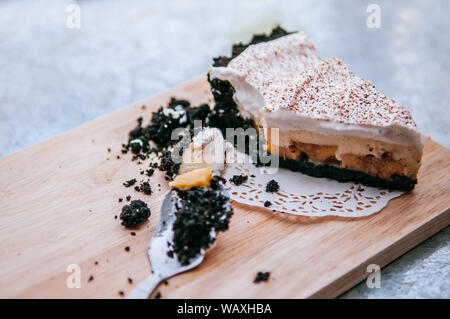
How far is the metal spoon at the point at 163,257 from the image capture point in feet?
9.08

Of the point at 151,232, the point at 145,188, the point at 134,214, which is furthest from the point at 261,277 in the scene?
the point at 145,188

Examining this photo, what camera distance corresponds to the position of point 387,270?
3043 millimetres

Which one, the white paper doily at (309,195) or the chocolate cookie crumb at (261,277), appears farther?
the white paper doily at (309,195)

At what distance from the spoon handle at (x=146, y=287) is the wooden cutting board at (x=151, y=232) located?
6 cm

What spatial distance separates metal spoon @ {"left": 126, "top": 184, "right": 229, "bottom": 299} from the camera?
109 inches

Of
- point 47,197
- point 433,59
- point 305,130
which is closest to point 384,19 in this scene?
point 433,59

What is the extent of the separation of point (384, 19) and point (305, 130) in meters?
3.07

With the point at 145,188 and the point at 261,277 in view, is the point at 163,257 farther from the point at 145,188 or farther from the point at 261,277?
the point at 145,188

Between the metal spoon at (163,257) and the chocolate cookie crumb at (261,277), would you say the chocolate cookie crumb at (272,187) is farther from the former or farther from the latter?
the chocolate cookie crumb at (261,277)

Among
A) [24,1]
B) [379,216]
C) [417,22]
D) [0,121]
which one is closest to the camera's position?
[379,216]

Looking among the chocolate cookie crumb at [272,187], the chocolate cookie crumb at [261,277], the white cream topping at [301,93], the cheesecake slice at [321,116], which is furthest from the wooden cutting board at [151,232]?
the white cream topping at [301,93]

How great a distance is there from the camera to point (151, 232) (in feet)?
10.5

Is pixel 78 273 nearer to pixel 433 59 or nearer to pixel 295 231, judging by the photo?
pixel 295 231

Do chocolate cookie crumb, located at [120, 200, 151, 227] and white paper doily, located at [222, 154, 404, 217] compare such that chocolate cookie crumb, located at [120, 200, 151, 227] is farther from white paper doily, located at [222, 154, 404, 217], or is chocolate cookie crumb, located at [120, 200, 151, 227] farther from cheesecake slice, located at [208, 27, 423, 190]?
cheesecake slice, located at [208, 27, 423, 190]
